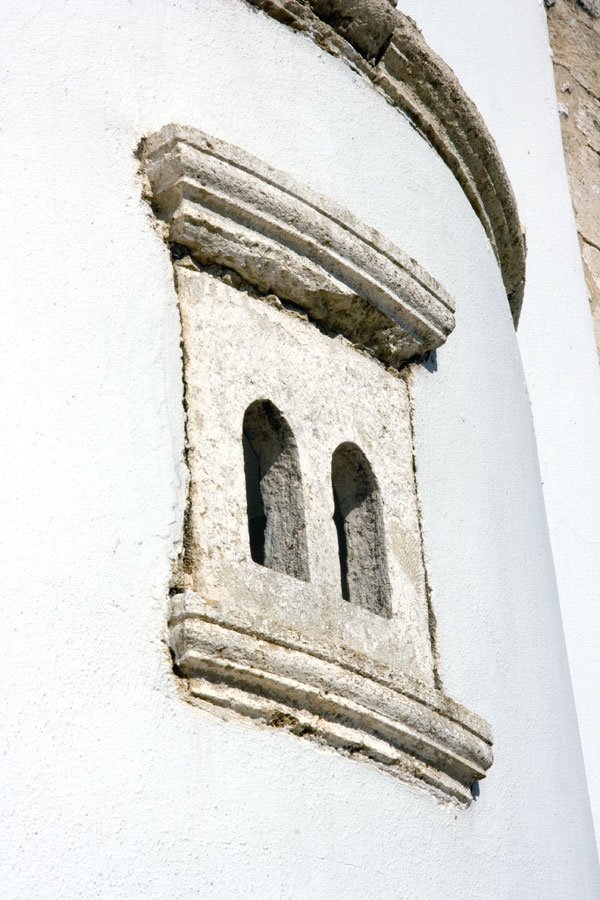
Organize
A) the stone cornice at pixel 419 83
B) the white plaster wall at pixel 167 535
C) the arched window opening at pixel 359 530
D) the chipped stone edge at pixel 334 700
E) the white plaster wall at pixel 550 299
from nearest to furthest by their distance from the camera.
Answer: the white plaster wall at pixel 167 535
the chipped stone edge at pixel 334 700
the arched window opening at pixel 359 530
the stone cornice at pixel 419 83
the white plaster wall at pixel 550 299

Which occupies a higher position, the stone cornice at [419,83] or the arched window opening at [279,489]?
the stone cornice at [419,83]

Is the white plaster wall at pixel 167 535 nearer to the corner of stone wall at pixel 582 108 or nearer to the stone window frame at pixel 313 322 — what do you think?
the stone window frame at pixel 313 322

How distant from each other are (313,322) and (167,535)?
82 cm

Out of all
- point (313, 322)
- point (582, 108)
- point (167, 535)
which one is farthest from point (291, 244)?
point (582, 108)

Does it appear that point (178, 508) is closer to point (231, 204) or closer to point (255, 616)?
point (255, 616)

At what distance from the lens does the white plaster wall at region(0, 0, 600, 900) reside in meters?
2.73

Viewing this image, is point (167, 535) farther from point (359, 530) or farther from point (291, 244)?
point (291, 244)

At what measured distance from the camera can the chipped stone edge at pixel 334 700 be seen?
116 inches

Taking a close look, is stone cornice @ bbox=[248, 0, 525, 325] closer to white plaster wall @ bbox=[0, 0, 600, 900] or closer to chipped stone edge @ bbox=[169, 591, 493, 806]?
white plaster wall @ bbox=[0, 0, 600, 900]

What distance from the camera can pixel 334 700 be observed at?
313 cm

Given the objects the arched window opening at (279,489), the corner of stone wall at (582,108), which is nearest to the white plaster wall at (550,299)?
the corner of stone wall at (582,108)

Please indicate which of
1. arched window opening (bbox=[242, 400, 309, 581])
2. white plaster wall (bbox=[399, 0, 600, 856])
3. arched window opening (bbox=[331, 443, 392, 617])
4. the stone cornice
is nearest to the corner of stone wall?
white plaster wall (bbox=[399, 0, 600, 856])

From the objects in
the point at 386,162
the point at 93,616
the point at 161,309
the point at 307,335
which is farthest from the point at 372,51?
the point at 93,616

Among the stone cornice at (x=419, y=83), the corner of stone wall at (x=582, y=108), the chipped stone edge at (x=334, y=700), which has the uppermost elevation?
the corner of stone wall at (x=582, y=108)
